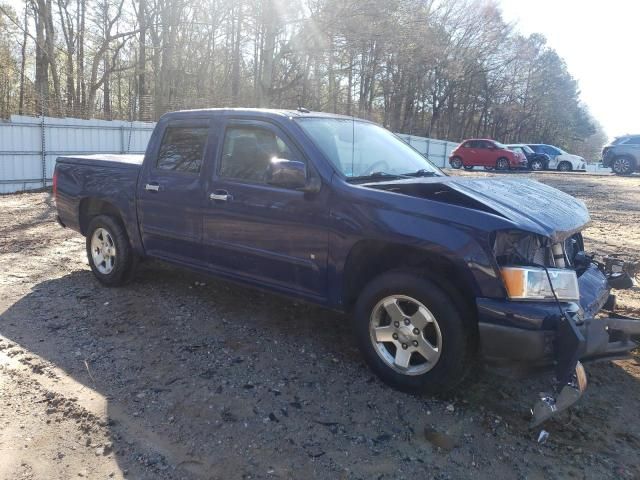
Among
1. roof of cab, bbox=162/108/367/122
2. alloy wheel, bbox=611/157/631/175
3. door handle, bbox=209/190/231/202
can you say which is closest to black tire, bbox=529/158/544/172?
alloy wheel, bbox=611/157/631/175

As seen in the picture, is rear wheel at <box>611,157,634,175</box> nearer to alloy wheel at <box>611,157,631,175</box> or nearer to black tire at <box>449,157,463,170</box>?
alloy wheel at <box>611,157,631,175</box>

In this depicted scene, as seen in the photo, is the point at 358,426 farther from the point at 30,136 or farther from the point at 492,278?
the point at 30,136

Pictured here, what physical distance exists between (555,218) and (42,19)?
26250 millimetres

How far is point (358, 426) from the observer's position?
9.93 ft

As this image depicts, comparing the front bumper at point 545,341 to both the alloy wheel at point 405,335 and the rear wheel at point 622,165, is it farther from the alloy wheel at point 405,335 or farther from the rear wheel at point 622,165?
the rear wheel at point 622,165

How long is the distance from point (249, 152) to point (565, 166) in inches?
1153

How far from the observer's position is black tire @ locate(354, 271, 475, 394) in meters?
3.09

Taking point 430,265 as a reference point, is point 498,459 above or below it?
below

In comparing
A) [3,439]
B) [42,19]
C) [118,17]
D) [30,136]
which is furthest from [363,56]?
[3,439]

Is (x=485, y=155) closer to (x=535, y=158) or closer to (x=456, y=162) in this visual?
(x=456, y=162)

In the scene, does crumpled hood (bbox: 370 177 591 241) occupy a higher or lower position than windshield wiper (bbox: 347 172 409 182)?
lower

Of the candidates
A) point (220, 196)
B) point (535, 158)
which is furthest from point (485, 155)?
point (220, 196)

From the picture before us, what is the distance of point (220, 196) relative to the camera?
13.9ft

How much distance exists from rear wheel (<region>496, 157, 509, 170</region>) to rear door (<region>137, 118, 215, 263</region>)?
24.6 meters
